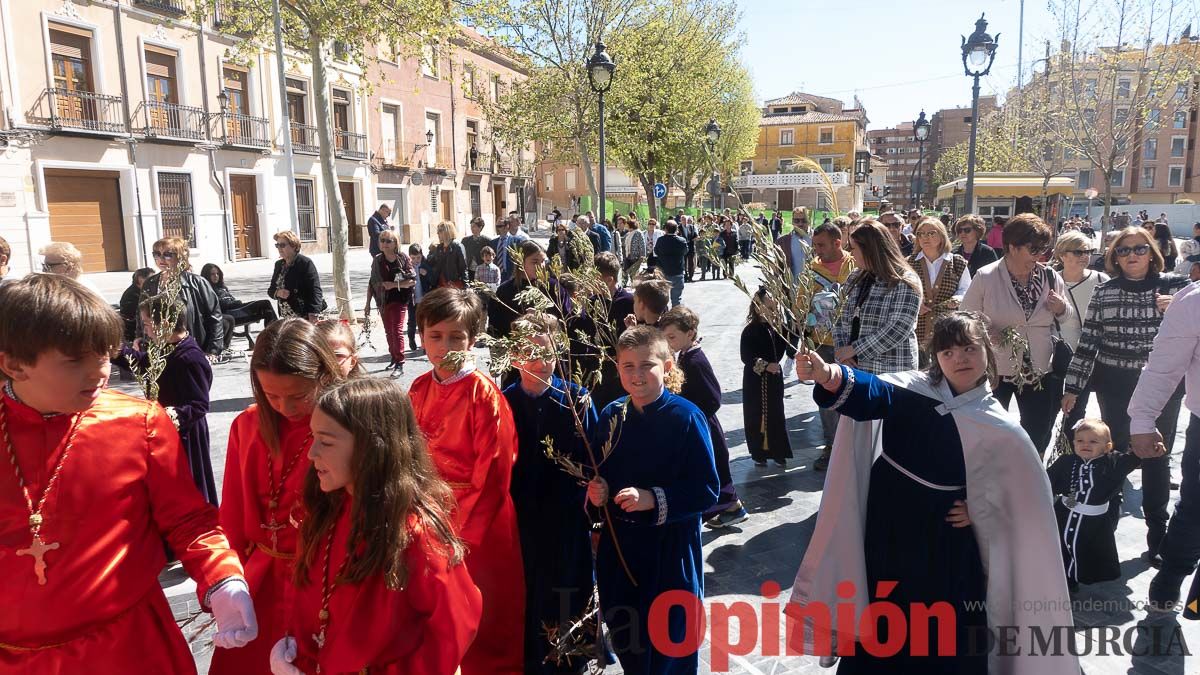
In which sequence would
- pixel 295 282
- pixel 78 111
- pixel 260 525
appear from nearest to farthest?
1. pixel 260 525
2. pixel 295 282
3. pixel 78 111

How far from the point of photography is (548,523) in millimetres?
3340

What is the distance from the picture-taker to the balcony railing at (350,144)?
Answer: 29.4m

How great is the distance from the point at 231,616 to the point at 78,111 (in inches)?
928

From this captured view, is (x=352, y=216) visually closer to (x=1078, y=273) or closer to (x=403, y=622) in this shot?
(x=1078, y=273)

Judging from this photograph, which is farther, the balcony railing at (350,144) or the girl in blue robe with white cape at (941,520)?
the balcony railing at (350,144)

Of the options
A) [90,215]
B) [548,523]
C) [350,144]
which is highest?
[350,144]

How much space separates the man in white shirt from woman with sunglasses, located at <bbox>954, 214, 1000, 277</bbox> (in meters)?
3.84

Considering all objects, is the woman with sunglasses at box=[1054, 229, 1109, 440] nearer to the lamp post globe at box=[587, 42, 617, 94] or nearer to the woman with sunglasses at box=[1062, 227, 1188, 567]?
the woman with sunglasses at box=[1062, 227, 1188, 567]

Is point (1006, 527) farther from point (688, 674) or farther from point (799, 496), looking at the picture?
point (799, 496)

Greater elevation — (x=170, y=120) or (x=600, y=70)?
(x=170, y=120)

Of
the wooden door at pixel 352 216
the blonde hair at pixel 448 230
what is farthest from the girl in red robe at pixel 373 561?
the wooden door at pixel 352 216

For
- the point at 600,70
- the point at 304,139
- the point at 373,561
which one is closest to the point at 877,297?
the point at 373,561

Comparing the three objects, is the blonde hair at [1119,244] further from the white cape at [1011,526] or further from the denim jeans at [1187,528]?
the white cape at [1011,526]

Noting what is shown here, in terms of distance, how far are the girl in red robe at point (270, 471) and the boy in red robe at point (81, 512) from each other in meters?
0.33
